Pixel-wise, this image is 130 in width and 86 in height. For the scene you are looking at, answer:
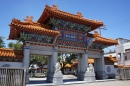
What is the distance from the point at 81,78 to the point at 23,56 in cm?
755

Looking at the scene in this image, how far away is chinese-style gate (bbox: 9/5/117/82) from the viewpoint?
13.4 metres

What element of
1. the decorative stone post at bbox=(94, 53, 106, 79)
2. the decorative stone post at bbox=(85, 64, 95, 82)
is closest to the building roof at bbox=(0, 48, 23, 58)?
the decorative stone post at bbox=(85, 64, 95, 82)

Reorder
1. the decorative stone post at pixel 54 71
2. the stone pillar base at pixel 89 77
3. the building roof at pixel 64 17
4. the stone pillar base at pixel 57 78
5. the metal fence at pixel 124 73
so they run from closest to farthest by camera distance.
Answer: the stone pillar base at pixel 57 78, the decorative stone post at pixel 54 71, the building roof at pixel 64 17, the stone pillar base at pixel 89 77, the metal fence at pixel 124 73

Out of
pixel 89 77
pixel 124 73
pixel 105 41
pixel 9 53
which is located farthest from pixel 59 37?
pixel 124 73

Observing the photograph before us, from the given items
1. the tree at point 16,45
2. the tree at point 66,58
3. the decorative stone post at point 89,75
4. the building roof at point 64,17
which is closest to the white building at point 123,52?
the tree at point 66,58

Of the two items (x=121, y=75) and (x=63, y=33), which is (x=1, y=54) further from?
(x=121, y=75)

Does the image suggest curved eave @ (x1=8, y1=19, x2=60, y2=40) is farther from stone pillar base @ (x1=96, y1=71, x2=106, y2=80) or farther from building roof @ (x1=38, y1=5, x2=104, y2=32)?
stone pillar base @ (x1=96, y1=71, x2=106, y2=80)

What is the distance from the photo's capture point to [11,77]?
8109 mm

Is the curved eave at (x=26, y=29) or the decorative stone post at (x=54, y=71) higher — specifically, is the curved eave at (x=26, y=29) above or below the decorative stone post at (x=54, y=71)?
above

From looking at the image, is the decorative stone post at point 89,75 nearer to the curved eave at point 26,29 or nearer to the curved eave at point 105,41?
the curved eave at point 105,41

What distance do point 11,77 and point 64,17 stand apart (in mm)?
8955

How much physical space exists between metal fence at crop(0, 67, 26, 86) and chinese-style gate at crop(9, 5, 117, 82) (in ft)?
15.1

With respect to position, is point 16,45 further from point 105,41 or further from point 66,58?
point 105,41

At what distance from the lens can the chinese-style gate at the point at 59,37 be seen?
13.4m
